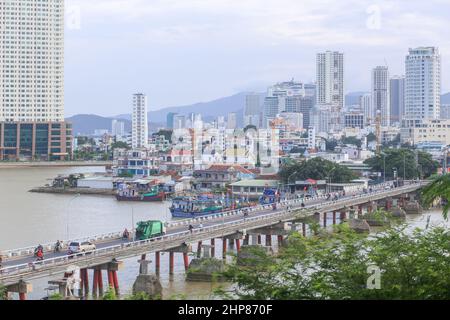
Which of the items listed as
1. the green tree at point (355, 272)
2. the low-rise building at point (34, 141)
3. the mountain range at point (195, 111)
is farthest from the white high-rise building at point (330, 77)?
the green tree at point (355, 272)

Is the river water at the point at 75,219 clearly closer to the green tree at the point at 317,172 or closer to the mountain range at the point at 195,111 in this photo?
the green tree at the point at 317,172

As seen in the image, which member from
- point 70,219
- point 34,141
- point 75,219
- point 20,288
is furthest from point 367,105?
point 20,288

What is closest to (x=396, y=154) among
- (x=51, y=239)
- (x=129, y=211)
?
(x=129, y=211)

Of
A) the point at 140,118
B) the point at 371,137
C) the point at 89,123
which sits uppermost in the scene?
the point at 89,123

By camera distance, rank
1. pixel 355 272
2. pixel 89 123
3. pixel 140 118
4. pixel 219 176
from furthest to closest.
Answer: pixel 89 123 < pixel 140 118 < pixel 219 176 < pixel 355 272

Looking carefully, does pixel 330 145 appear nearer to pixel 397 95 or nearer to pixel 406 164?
pixel 406 164

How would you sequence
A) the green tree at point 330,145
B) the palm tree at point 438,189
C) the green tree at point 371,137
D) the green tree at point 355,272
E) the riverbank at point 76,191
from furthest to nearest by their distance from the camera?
1. the green tree at point 371,137
2. the green tree at point 330,145
3. the riverbank at point 76,191
4. the green tree at point 355,272
5. the palm tree at point 438,189
